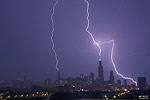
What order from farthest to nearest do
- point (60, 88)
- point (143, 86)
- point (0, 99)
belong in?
point (143, 86), point (60, 88), point (0, 99)

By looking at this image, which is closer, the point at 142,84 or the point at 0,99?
the point at 0,99

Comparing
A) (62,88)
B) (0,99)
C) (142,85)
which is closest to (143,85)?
(142,85)

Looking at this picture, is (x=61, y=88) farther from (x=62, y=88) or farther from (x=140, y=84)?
(x=140, y=84)

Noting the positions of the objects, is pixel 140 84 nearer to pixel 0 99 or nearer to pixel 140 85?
pixel 140 85

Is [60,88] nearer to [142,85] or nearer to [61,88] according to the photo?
[61,88]

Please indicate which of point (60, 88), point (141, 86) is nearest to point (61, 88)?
point (60, 88)

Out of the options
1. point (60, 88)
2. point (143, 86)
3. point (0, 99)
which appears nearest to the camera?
point (0, 99)

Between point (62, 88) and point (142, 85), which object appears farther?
point (142, 85)
